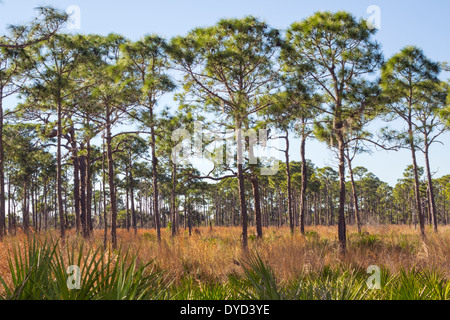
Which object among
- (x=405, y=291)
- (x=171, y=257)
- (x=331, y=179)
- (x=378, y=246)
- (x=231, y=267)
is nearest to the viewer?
(x=405, y=291)

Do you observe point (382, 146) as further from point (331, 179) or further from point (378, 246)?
point (331, 179)

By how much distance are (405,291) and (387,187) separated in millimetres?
54695

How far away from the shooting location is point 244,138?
13.4m

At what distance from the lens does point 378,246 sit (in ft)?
36.9

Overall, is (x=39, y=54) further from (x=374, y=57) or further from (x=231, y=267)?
(x=374, y=57)

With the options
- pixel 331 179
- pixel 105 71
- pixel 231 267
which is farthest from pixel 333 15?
pixel 331 179

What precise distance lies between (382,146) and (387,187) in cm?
4579

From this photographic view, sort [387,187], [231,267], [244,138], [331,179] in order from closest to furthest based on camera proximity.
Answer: [231,267] < [244,138] < [331,179] < [387,187]

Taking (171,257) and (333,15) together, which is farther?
(333,15)

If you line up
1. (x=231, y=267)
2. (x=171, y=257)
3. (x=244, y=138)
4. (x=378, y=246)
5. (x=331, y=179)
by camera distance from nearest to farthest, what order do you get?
(x=231, y=267)
(x=171, y=257)
(x=378, y=246)
(x=244, y=138)
(x=331, y=179)

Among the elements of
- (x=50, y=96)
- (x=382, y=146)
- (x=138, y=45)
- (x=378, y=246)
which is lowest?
(x=378, y=246)
